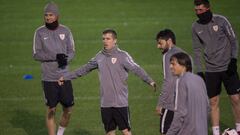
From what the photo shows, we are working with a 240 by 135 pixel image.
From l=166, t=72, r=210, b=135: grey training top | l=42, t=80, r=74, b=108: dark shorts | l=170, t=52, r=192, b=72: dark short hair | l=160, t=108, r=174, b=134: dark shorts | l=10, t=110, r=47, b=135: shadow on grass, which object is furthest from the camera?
l=10, t=110, r=47, b=135: shadow on grass

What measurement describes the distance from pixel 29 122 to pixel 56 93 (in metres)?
2.18

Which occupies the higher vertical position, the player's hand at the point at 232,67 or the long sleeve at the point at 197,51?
the long sleeve at the point at 197,51

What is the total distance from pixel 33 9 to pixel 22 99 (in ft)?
39.8

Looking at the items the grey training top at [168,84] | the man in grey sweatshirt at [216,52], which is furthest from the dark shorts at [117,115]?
the man in grey sweatshirt at [216,52]

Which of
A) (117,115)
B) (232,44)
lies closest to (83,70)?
(117,115)

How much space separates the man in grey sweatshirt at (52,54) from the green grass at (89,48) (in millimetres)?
1310

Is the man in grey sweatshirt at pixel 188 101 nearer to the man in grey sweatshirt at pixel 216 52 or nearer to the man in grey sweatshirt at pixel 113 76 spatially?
the man in grey sweatshirt at pixel 113 76

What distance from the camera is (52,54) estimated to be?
13.6 m

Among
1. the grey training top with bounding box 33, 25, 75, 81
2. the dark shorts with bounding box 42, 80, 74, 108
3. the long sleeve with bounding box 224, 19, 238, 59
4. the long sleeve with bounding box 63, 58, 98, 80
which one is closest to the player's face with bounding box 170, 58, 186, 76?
the long sleeve with bounding box 63, 58, 98, 80

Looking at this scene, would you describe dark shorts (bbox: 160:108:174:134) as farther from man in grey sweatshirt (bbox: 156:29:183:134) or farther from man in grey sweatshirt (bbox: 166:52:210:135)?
man in grey sweatshirt (bbox: 166:52:210:135)

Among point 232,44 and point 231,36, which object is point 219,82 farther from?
point 231,36

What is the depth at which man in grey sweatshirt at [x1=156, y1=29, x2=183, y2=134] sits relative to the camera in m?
11.8

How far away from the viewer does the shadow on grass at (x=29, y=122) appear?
15.1 metres

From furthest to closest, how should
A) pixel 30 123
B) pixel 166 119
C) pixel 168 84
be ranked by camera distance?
pixel 30 123 < pixel 166 119 < pixel 168 84
